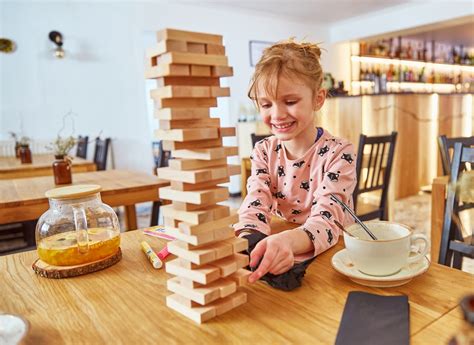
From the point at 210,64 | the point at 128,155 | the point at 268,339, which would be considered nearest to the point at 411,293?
the point at 268,339

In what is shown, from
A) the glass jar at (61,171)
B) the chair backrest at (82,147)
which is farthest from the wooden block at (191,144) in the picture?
the chair backrest at (82,147)

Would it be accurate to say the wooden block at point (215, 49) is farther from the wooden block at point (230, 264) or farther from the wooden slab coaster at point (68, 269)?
the wooden slab coaster at point (68, 269)

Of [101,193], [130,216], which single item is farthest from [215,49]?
[130,216]

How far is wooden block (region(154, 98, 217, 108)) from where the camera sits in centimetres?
48

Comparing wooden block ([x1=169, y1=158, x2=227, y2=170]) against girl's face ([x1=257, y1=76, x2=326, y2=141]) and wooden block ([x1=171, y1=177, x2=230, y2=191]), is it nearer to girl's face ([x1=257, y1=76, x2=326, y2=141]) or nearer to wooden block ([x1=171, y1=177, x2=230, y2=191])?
wooden block ([x1=171, y1=177, x2=230, y2=191])

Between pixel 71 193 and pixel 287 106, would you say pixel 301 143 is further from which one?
pixel 71 193

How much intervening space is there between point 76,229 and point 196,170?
0.37m

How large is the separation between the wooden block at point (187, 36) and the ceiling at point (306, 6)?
440cm

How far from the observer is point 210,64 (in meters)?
0.48

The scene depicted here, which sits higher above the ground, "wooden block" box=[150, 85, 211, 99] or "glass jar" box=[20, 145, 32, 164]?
"wooden block" box=[150, 85, 211, 99]

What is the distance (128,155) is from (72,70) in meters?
1.10

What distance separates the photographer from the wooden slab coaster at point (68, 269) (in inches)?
26.3

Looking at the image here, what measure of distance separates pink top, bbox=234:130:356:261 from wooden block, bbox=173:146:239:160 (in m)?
0.30

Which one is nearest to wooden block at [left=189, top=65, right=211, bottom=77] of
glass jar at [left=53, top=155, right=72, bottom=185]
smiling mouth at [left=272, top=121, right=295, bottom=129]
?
smiling mouth at [left=272, top=121, right=295, bottom=129]
